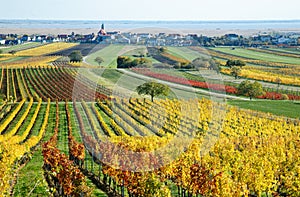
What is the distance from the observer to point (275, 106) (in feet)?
113

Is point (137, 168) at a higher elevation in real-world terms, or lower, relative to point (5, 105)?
higher

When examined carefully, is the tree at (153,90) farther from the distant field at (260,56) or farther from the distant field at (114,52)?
the distant field at (260,56)

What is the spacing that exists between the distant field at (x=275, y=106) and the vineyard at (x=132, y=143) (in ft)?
5.28

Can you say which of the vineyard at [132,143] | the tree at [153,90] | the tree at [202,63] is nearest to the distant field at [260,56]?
the tree at [202,63]

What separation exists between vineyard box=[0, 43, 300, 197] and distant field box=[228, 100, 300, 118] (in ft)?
5.28

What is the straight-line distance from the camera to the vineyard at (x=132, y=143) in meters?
14.4

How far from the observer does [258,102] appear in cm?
3634

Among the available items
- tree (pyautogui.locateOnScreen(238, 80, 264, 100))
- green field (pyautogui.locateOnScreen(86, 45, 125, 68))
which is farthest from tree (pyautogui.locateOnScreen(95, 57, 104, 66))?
tree (pyautogui.locateOnScreen(238, 80, 264, 100))

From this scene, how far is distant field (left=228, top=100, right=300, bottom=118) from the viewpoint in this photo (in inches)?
1236

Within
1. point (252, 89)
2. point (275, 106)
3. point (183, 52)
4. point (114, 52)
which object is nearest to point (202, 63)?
point (114, 52)

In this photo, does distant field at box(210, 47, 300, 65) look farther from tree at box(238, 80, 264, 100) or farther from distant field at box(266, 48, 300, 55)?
tree at box(238, 80, 264, 100)

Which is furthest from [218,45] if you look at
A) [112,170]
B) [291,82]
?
[112,170]

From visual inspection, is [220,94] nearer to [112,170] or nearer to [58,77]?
[58,77]

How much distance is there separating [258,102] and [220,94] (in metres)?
4.33
